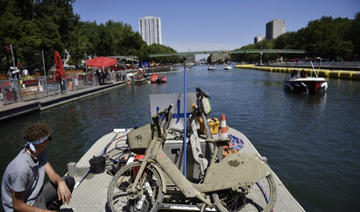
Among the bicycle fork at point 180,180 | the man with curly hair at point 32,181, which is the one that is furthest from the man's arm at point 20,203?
the bicycle fork at point 180,180

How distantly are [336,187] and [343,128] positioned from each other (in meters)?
7.76

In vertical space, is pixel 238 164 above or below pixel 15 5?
below

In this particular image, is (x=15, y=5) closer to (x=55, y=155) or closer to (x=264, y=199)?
(x=55, y=155)

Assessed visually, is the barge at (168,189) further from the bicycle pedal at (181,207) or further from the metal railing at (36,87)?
the metal railing at (36,87)

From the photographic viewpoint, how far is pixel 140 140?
4.20 meters

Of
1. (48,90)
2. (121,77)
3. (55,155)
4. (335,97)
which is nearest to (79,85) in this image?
(48,90)

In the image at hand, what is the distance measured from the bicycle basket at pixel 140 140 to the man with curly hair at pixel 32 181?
1.22 meters

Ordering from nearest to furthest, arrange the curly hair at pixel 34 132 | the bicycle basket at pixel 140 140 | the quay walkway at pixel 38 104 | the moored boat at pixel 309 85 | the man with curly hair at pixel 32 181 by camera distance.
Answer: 1. the man with curly hair at pixel 32 181
2. the curly hair at pixel 34 132
3. the bicycle basket at pixel 140 140
4. the quay walkway at pixel 38 104
5. the moored boat at pixel 309 85

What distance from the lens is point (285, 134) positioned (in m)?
12.2

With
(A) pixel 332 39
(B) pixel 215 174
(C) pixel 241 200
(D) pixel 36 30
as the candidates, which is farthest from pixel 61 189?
(A) pixel 332 39

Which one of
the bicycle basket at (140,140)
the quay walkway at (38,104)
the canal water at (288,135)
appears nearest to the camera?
the bicycle basket at (140,140)

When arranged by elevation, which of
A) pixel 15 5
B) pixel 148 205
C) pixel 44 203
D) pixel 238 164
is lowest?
pixel 148 205

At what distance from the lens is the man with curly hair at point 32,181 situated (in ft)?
9.94

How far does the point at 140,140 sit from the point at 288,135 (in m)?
10.1
